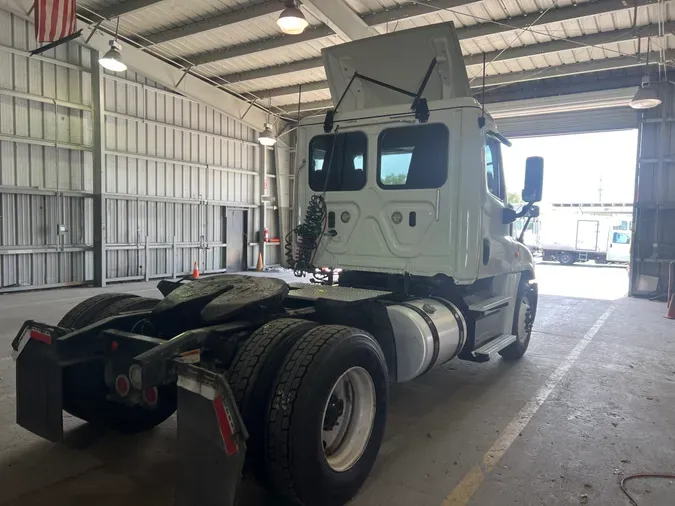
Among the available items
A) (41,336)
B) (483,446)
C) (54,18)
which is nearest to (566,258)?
(483,446)

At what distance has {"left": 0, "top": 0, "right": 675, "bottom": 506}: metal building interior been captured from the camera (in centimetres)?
347

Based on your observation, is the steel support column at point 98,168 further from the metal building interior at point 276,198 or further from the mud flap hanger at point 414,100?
the mud flap hanger at point 414,100

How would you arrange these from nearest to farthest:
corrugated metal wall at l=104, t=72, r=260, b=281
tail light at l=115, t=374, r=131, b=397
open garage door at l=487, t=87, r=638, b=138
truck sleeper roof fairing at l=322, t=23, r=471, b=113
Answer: tail light at l=115, t=374, r=131, b=397
truck sleeper roof fairing at l=322, t=23, r=471, b=113
open garage door at l=487, t=87, r=638, b=138
corrugated metal wall at l=104, t=72, r=260, b=281

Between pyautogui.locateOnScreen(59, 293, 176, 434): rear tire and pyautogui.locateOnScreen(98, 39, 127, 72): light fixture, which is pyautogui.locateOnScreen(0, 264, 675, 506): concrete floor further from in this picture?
pyautogui.locateOnScreen(98, 39, 127, 72): light fixture

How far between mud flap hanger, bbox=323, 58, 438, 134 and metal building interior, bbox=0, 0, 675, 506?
0.57 meters

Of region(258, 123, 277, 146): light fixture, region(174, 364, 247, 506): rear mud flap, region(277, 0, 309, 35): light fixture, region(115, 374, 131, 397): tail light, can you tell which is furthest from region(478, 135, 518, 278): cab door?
region(258, 123, 277, 146): light fixture

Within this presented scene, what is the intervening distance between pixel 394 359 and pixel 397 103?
8.60ft

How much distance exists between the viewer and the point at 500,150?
16.7 ft

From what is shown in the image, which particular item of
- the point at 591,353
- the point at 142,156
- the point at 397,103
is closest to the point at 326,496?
the point at 397,103

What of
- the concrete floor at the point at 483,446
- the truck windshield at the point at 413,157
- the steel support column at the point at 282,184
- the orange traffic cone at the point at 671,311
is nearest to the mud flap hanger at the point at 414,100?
the truck windshield at the point at 413,157

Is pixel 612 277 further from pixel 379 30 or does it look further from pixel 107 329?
pixel 107 329

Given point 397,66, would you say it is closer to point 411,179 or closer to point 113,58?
point 411,179

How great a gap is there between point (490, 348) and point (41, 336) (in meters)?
3.86

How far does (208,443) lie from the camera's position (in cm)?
239
